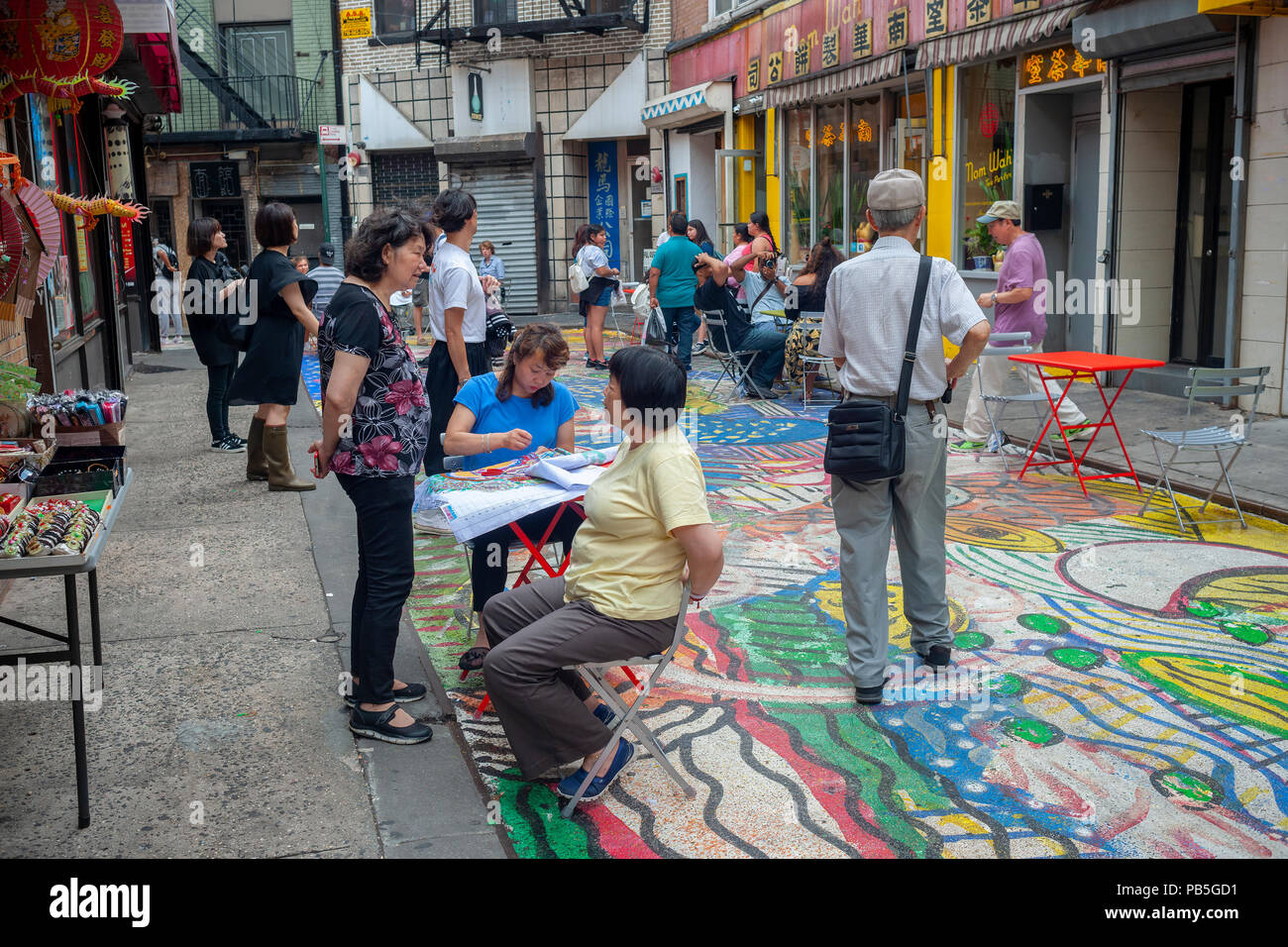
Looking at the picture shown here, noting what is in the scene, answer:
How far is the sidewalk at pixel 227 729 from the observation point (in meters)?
3.59

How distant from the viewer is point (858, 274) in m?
4.62

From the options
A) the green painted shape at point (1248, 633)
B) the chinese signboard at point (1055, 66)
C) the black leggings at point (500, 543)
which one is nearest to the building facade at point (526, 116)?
the chinese signboard at point (1055, 66)

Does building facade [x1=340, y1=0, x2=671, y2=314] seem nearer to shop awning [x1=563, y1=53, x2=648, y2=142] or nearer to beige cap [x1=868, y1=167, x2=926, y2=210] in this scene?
shop awning [x1=563, y1=53, x2=648, y2=142]

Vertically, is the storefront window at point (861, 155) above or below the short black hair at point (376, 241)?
above

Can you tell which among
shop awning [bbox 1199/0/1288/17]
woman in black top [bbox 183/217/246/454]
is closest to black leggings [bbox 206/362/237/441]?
woman in black top [bbox 183/217/246/454]

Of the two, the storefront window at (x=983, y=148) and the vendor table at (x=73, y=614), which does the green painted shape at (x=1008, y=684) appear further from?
the storefront window at (x=983, y=148)

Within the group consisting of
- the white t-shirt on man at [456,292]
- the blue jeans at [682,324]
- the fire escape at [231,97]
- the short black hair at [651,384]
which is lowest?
the blue jeans at [682,324]

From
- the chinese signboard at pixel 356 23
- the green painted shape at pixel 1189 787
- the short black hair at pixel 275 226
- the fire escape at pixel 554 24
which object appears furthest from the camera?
the chinese signboard at pixel 356 23

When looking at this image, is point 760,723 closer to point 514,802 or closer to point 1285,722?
point 514,802

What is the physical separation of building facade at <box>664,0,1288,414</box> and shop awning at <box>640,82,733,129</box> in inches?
103

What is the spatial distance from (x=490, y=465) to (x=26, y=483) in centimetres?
171

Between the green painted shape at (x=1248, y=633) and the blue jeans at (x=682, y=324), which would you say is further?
the blue jeans at (x=682, y=324)

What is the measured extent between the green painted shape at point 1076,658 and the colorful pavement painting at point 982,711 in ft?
0.05

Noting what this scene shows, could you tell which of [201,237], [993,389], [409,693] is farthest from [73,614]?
[993,389]
